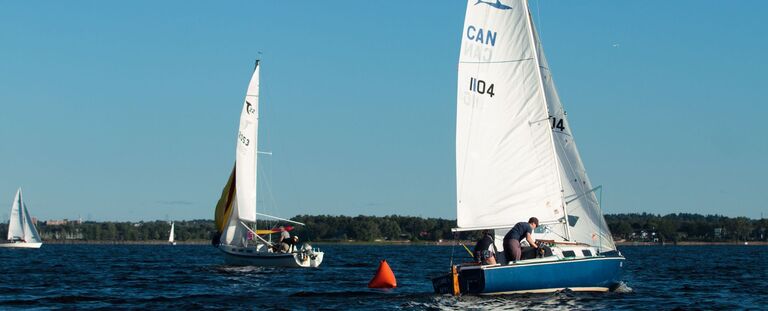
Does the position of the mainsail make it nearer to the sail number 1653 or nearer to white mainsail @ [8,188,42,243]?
the sail number 1653

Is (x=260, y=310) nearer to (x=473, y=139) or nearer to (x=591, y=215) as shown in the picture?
(x=473, y=139)

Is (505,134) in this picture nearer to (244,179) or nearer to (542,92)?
(542,92)

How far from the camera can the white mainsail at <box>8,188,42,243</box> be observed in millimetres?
132125

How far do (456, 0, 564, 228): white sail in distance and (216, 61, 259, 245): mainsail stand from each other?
27565 mm

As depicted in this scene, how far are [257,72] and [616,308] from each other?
34182 mm

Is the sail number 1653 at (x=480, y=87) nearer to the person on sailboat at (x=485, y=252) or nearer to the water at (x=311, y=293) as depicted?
the person on sailboat at (x=485, y=252)

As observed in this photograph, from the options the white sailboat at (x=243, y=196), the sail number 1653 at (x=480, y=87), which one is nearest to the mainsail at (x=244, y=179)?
the white sailboat at (x=243, y=196)

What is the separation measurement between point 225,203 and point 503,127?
2996 cm

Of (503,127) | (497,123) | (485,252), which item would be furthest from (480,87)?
(485,252)

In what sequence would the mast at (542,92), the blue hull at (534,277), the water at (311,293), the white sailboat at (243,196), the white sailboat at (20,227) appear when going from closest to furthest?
1. the blue hull at (534,277)
2. the water at (311,293)
3. the mast at (542,92)
4. the white sailboat at (243,196)
5. the white sailboat at (20,227)

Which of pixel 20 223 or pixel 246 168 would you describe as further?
pixel 20 223

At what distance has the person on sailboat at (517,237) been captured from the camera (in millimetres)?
31656

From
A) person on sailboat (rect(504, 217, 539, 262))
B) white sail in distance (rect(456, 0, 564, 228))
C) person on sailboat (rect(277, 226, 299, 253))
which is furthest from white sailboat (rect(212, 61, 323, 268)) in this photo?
person on sailboat (rect(504, 217, 539, 262))

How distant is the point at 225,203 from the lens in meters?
61.4
